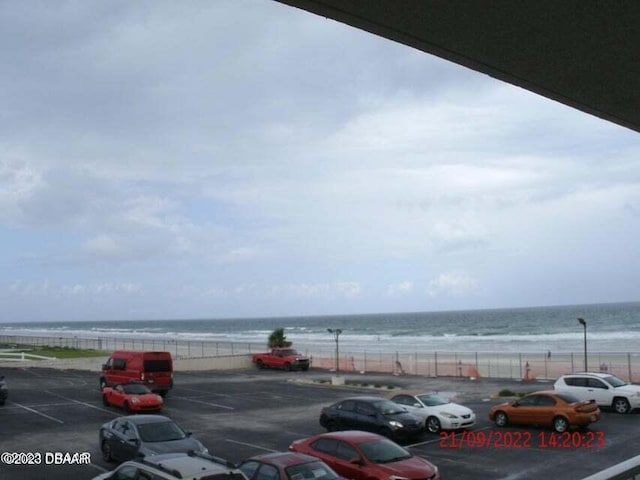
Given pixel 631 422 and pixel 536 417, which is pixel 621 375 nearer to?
pixel 631 422

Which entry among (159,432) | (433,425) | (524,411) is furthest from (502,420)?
(159,432)

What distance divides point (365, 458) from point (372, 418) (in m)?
6.44

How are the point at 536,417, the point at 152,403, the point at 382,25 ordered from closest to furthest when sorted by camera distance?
the point at 382,25 → the point at 536,417 → the point at 152,403

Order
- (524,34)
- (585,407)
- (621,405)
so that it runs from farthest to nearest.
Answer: (621,405) < (585,407) < (524,34)

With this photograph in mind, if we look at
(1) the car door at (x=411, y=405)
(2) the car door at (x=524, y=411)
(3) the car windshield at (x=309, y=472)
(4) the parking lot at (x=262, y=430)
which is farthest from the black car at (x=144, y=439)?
(2) the car door at (x=524, y=411)

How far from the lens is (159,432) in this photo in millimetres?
16578

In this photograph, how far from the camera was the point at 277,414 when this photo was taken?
26984 millimetres

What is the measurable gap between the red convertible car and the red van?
3.19 metres

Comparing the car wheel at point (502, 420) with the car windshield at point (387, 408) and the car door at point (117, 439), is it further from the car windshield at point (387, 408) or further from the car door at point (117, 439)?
the car door at point (117, 439)

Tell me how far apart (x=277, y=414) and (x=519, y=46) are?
2439 cm

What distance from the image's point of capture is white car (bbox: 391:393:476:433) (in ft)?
71.4

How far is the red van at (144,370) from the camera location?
31375mm

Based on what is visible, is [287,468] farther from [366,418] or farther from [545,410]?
[545,410]

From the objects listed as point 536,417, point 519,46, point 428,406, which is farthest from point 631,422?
point 519,46
